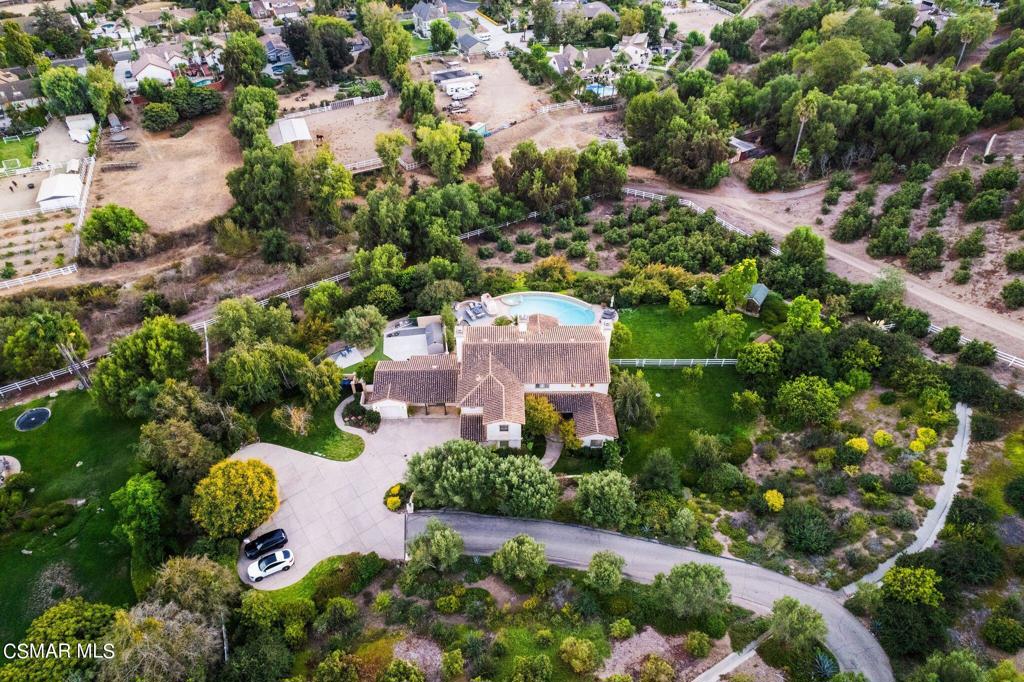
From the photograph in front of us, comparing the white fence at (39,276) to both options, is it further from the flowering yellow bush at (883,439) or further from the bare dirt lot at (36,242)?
the flowering yellow bush at (883,439)

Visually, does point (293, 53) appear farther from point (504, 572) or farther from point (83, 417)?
point (504, 572)

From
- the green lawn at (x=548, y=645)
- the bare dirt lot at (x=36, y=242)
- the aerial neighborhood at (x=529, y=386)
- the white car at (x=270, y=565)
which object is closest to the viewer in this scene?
the green lawn at (x=548, y=645)

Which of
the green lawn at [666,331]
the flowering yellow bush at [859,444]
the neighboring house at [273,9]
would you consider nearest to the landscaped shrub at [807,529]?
the flowering yellow bush at [859,444]

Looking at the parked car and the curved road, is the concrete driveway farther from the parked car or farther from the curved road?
the curved road

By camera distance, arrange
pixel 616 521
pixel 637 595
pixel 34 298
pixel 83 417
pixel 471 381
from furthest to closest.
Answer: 1. pixel 34 298
2. pixel 83 417
3. pixel 471 381
4. pixel 616 521
5. pixel 637 595

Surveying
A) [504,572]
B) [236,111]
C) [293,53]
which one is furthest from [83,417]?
[293,53]

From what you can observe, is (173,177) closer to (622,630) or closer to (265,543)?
(265,543)
